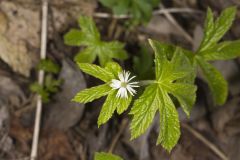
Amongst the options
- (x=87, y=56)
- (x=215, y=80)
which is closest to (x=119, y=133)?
(x=87, y=56)

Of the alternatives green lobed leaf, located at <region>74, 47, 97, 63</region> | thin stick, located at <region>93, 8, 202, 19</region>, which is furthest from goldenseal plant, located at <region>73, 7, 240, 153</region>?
thin stick, located at <region>93, 8, 202, 19</region>

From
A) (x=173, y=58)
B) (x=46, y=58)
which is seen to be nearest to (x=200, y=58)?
(x=173, y=58)

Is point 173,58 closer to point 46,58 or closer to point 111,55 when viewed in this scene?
point 111,55

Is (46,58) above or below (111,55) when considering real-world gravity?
above

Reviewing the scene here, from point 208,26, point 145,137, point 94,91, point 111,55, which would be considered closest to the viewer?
point 94,91

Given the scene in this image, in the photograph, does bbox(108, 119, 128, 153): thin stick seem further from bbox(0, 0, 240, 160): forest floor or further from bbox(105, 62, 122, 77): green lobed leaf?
bbox(105, 62, 122, 77): green lobed leaf

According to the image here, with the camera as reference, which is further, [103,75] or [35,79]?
[35,79]

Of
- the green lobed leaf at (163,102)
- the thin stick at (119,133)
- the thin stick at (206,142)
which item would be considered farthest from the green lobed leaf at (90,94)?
the thin stick at (206,142)
